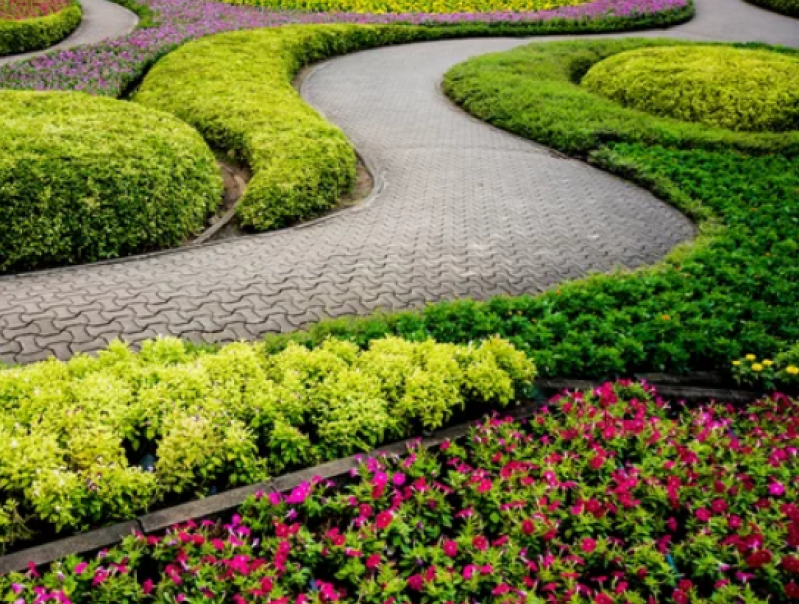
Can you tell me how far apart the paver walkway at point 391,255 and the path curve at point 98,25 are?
8595 mm

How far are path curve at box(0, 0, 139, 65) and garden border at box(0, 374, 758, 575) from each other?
15.2 metres

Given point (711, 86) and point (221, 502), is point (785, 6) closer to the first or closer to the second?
point (711, 86)

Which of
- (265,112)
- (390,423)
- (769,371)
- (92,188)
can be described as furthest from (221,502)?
(265,112)

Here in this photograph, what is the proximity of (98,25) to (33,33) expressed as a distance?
3.11 metres

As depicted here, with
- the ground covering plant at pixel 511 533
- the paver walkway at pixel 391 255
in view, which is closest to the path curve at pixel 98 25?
the paver walkway at pixel 391 255

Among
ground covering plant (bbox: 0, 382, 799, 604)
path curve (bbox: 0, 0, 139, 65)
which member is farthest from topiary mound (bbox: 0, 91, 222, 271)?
path curve (bbox: 0, 0, 139, 65)

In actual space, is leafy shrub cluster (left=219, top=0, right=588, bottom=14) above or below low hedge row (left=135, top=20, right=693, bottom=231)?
above

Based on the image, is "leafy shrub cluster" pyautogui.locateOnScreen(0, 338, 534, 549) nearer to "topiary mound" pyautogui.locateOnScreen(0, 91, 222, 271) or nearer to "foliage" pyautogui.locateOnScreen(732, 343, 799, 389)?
"foliage" pyautogui.locateOnScreen(732, 343, 799, 389)

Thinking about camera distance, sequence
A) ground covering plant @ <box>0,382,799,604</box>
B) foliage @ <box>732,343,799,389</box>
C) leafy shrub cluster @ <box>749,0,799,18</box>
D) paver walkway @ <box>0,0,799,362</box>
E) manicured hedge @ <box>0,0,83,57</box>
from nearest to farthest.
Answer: ground covering plant @ <box>0,382,799,604</box>, foliage @ <box>732,343,799,389</box>, paver walkway @ <box>0,0,799,362</box>, manicured hedge @ <box>0,0,83,57</box>, leafy shrub cluster @ <box>749,0,799,18</box>

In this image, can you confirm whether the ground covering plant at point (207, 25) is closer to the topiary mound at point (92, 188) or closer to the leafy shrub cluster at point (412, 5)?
the leafy shrub cluster at point (412, 5)

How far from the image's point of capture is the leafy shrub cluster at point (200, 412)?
3.38 metres

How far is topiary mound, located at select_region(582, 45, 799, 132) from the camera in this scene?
12.6 meters

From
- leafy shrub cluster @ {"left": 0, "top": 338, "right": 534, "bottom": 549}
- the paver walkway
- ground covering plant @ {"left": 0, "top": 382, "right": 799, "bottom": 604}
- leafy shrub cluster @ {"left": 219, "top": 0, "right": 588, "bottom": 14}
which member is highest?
leafy shrub cluster @ {"left": 219, "top": 0, "right": 588, "bottom": 14}

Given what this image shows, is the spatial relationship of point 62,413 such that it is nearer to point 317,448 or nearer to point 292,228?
point 317,448
